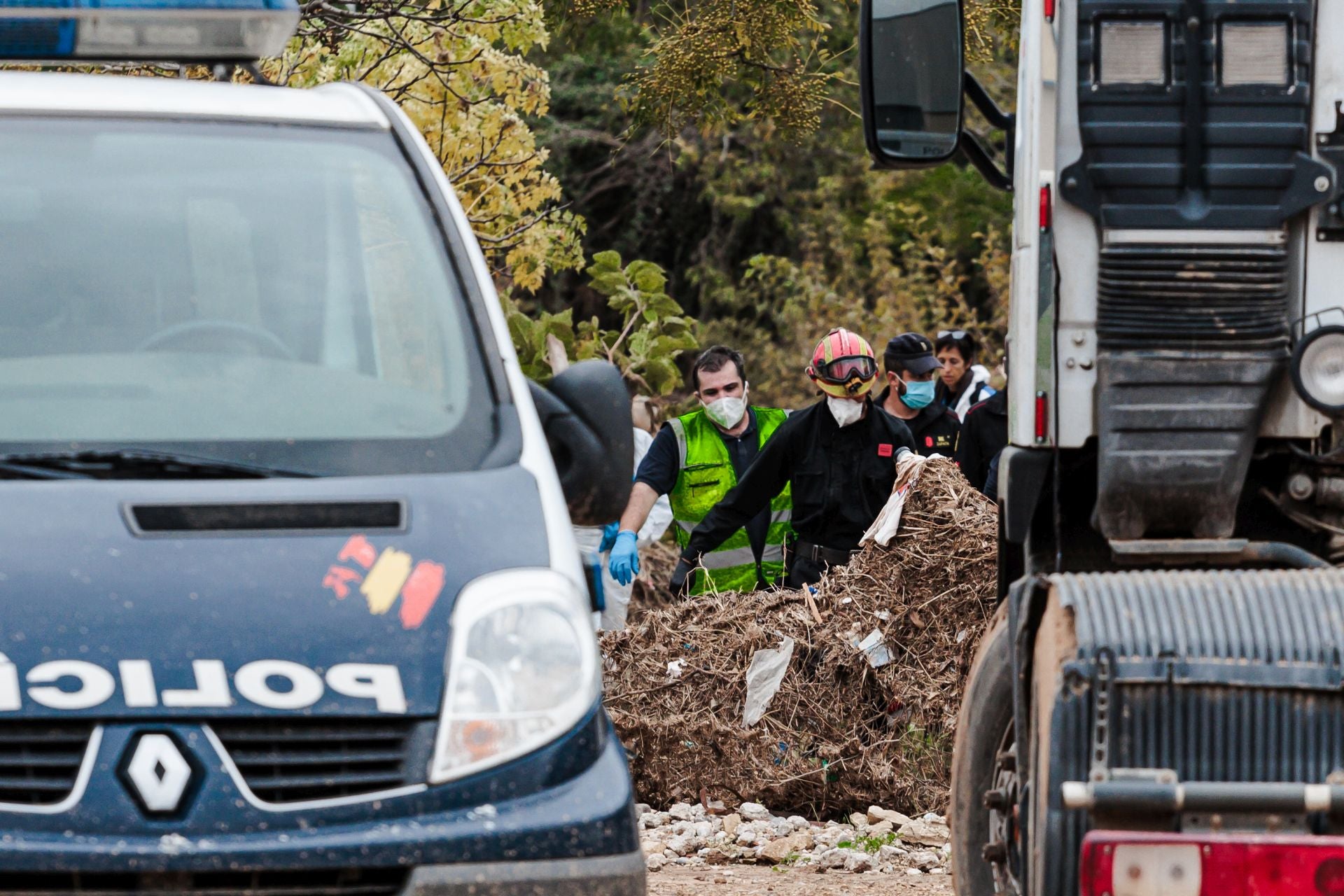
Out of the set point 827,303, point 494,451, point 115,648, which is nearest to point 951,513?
point 494,451

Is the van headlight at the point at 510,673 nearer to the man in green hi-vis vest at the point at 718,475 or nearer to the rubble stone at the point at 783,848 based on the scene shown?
the rubble stone at the point at 783,848

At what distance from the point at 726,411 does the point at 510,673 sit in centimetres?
607

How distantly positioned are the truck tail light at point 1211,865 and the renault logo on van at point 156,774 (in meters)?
1.51

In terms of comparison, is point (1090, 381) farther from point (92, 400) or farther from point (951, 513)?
point (951, 513)

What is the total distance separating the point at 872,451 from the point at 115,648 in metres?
5.91

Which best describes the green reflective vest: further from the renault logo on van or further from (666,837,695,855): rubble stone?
the renault logo on van

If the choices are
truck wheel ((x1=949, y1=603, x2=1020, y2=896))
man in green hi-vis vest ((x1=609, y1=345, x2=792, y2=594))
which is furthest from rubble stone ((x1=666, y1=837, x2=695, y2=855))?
truck wheel ((x1=949, y1=603, x2=1020, y2=896))

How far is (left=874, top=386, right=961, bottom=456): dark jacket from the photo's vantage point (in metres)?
9.78

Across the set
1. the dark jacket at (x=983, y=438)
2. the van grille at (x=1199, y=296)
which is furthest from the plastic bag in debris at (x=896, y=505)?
the van grille at (x=1199, y=296)

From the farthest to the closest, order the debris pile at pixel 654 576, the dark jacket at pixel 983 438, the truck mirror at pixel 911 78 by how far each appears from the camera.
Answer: the debris pile at pixel 654 576 < the dark jacket at pixel 983 438 < the truck mirror at pixel 911 78

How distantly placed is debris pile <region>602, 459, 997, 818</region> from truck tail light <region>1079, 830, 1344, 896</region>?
→ 14.7 feet

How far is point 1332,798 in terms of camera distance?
11.6 feet

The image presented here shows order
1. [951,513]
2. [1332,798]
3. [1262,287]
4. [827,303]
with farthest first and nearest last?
[827,303] → [951,513] → [1262,287] → [1332,798]

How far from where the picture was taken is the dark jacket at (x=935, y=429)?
978 cm
